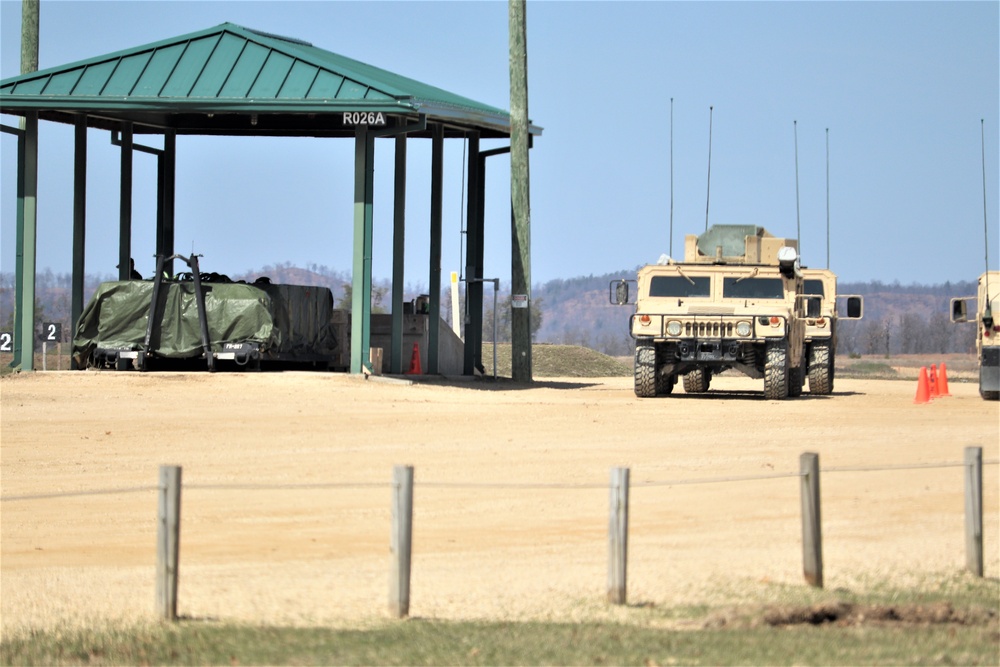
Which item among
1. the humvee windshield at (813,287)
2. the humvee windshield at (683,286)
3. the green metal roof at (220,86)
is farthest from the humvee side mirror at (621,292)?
the humvee windshield at (813,287)

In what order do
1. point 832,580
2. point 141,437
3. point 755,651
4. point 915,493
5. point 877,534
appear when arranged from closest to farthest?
point 755,651 → point 832,580 → point 877,534 → point 915,493 → point 141,437

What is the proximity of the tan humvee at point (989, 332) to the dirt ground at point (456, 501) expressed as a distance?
276 cm

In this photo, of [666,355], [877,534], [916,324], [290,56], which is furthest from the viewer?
[916,324]

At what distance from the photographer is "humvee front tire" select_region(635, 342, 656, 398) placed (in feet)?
84.1

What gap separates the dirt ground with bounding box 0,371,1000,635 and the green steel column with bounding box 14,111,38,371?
3.70m

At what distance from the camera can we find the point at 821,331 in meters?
28.5

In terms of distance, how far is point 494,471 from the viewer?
15695 millimetres

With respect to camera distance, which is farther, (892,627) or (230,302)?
(230,302)

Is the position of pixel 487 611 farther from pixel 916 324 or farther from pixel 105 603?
pixel 916 324

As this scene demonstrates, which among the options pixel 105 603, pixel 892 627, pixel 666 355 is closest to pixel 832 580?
pixel 892 627

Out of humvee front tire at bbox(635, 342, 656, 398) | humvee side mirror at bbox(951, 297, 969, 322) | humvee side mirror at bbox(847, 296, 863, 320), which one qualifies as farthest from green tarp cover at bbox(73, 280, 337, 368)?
humvee side mirror at bbox(951, 297, 969, 322)

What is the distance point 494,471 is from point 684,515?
110 inches

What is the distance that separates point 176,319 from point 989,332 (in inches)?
571

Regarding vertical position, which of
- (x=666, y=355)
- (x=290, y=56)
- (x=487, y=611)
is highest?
(x=290, y=56)
